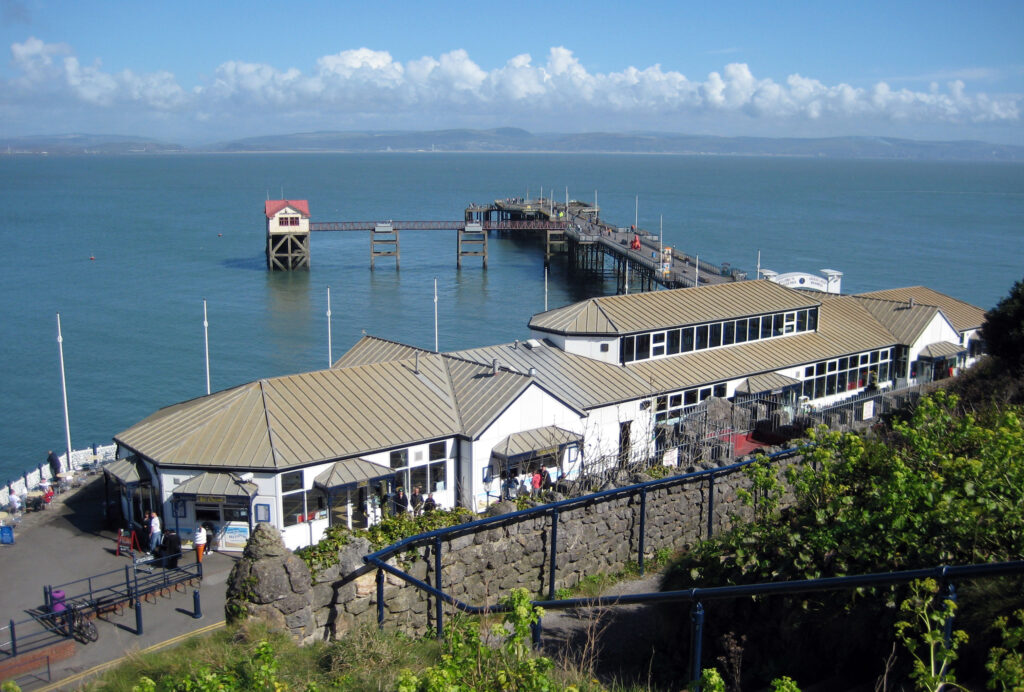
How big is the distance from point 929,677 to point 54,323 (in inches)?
2479

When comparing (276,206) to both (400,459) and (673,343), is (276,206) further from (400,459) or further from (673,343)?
(400,459)

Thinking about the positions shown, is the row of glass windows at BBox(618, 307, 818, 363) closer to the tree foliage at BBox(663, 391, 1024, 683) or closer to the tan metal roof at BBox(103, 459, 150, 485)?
the tan metal roof at BBox(103, 459, 150, 485)

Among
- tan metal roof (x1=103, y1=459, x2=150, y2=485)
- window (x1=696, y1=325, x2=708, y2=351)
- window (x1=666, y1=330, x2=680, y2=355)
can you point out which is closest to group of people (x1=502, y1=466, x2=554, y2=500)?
window (x1=666, y1=330, x2=680, y2=355)

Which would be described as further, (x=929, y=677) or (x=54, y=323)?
(x=54, y=323)

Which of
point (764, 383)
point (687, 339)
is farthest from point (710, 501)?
point (764, 383)

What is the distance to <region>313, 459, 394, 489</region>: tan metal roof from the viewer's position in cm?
2178

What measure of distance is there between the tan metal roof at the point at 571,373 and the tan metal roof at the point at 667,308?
1006mm

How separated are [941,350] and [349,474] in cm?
2579

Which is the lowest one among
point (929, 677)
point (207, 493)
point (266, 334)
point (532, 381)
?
point (266, 334)

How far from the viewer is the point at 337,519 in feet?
72.7

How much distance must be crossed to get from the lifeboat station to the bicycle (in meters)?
4.57

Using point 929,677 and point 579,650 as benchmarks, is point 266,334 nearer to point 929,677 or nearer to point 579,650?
point 579,650

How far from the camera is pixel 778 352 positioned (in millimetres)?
33906

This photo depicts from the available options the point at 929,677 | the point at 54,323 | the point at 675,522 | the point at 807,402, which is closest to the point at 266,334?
the point at 54,323
